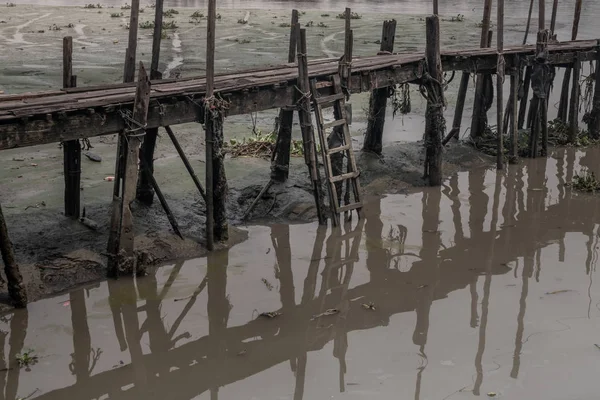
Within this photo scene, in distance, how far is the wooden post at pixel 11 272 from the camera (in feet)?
27.2

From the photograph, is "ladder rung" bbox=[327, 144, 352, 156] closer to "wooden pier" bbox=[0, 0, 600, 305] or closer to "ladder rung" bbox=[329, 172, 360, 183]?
"wooden pier" bbox=[0, 0, 600, 305]

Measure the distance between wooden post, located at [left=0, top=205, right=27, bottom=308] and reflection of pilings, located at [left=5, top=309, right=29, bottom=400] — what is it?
14 cm

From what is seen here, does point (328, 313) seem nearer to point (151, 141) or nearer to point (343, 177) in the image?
point (343, 177)

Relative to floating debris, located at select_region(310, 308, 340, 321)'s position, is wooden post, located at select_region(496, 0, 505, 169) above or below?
above

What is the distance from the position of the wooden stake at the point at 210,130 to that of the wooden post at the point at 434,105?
4.57 metres

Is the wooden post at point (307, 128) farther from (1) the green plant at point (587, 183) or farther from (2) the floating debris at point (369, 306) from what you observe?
(1) the green plant at point (587, 183)

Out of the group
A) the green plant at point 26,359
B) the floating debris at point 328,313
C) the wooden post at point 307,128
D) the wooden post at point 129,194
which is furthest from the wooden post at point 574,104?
the green plant at point 26,359

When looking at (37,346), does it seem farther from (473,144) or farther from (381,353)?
(473,144)

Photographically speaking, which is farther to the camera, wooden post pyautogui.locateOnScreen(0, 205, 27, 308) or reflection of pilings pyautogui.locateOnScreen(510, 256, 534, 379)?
wooden post pyautogui.locateOnScreen(0, 205, 27, 308)

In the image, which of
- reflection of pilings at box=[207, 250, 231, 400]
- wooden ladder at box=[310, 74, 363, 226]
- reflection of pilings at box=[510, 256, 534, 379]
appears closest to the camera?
reflection of pilings at box=[510, 256, 534, 379]

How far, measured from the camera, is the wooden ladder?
37.9 feet

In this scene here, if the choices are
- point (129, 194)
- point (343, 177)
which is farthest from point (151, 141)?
point (343, 177)

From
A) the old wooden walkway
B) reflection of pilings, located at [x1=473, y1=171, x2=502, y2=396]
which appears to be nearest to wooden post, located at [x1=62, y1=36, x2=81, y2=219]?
the old wooden walkway

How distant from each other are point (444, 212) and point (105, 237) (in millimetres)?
5530
